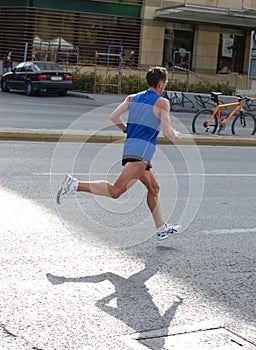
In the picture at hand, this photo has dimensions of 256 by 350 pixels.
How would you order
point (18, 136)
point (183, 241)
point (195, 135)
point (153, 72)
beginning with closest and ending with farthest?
1. point (153, 72)
2. point (183, 241)
3. point (18, 136)
4. point (195, 135)

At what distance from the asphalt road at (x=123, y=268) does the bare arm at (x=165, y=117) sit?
3.69 ft

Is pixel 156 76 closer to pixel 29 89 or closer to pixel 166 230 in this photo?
pixel 166 230

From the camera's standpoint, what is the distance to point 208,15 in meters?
43.3

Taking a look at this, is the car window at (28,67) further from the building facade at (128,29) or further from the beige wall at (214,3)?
the beige wall at (214,3)

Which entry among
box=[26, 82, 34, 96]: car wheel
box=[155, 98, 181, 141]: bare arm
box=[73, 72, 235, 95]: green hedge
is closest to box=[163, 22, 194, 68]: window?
box=[73, 72, 235, 95]: green hedge

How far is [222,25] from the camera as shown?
45781 mm

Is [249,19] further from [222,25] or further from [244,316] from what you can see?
[244,316]

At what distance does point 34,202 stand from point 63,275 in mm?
2993

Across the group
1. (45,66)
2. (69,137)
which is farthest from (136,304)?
(45,66)

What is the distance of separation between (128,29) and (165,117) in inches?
1477

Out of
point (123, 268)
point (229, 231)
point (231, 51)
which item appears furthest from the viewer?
point (231, 51)

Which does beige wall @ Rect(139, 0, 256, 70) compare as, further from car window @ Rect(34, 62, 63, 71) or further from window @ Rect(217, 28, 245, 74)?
car window @ Rect(34, 62, 63, 71)

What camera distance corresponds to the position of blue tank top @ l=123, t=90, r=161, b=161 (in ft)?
23.9

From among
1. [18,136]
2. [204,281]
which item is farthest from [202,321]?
[18,136]
